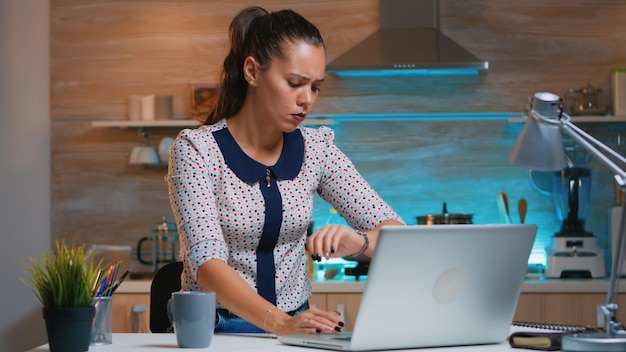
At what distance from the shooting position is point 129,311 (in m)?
3.75

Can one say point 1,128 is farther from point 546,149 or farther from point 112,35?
point 546,149

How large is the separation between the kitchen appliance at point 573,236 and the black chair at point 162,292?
80.3 inches

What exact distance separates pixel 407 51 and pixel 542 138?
98.8 inches

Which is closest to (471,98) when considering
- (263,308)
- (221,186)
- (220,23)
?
(220,23)

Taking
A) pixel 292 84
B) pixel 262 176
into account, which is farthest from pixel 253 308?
pixel 292 84

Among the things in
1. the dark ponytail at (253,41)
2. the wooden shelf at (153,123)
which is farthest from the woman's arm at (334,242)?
the wooden shelf at (153,123)

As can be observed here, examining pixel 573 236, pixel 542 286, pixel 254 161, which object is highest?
pixel 254 161

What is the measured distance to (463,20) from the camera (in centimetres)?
419

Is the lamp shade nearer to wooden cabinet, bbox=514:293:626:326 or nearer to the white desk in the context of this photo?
the white desk

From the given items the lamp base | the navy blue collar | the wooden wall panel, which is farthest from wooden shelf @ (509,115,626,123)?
the lamp base

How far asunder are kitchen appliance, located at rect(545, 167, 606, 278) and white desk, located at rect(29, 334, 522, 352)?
2333 millimetres

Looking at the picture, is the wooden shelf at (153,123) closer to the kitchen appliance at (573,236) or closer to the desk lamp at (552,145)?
the kitchen appliance at (573,236)

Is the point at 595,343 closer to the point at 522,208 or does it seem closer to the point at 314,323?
the point at 314,323

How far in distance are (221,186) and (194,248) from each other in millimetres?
220
